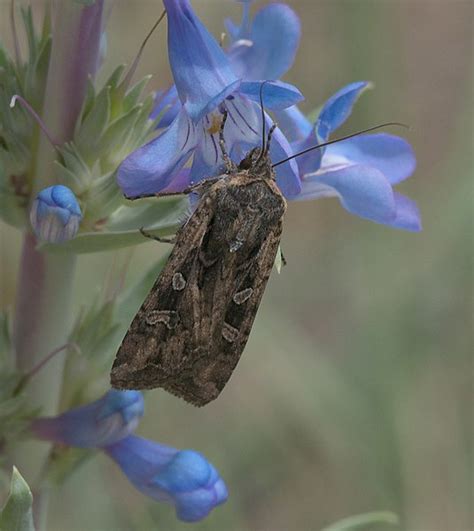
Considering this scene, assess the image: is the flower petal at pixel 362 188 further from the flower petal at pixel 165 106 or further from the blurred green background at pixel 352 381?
the blurred green background at pixel 352 381

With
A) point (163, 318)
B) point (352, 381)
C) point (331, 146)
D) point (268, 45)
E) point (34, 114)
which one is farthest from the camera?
point (352, 381)

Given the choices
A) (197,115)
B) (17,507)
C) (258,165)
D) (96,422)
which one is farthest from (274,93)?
(17,507)

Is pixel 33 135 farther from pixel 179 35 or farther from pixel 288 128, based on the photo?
pixel 288 128

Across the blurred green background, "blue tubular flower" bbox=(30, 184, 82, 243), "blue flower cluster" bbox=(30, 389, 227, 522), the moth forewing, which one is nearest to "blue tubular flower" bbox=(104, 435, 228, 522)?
"blue flower cluster" bbox=(30, 389, 227, 522)

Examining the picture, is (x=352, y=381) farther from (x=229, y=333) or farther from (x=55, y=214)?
(x=55, y=214)

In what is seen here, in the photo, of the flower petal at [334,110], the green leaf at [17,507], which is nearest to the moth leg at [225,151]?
the flower petal at [334,110]

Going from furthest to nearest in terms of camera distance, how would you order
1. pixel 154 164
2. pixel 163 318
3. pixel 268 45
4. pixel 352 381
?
1. pixel 352 381
2. pixel 268 45
3. pixel 163 318
4. pixel 154 164

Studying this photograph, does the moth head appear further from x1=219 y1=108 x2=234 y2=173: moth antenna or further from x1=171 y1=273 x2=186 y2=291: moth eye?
x1=171 y1=273 x2=186 y2=291: moth eye
